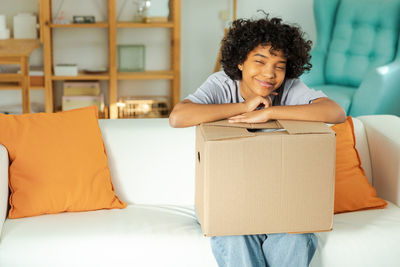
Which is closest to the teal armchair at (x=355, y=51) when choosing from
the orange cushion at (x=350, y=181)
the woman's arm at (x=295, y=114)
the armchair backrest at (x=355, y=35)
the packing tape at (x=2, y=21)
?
the armchair backrest at (x=355, y=35)

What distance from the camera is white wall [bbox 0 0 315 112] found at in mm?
4285

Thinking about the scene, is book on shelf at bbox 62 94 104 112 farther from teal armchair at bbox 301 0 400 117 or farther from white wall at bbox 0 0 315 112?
teal armchair at bbox 301 0 400 117

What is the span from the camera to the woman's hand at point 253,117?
159cm

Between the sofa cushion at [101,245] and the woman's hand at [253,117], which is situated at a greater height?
the woman's hand at [253,117]

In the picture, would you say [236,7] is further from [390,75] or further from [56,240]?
[56,240]

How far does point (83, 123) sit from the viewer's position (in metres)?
1.94

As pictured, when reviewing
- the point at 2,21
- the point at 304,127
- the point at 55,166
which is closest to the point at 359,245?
the point at 304,127

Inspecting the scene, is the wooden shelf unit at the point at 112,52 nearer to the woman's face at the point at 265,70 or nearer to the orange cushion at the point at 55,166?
the orange cushion at the point at 55,166

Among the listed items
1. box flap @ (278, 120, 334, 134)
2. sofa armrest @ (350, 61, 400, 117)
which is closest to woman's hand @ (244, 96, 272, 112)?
A: box flap @ (278, 120, 334, 134)

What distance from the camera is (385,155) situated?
6.64ft

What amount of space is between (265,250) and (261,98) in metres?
0.45

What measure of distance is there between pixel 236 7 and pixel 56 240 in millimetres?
3208

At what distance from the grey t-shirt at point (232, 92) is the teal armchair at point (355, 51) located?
1.58 meters

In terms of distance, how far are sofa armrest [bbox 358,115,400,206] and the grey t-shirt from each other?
0.38 meters
